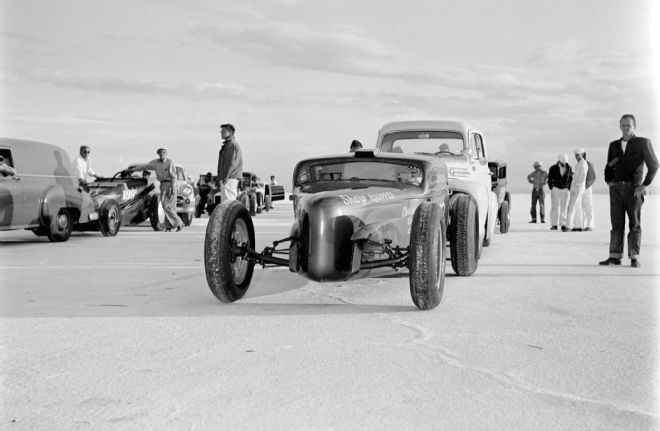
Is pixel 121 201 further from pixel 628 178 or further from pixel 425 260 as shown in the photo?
pixel 425 260

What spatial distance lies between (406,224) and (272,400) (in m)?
3.68

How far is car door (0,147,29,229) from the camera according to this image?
1203cm

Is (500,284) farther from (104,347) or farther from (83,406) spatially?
(83,406)

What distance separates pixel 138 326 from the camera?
18.8 feet

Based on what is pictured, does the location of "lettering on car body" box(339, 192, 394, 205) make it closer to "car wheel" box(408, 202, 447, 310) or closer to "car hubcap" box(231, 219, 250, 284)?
"car wheel" box(408, 202, 447, 310)

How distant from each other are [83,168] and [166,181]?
6.81ft

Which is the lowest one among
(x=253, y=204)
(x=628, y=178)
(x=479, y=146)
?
(x=253, y=204)

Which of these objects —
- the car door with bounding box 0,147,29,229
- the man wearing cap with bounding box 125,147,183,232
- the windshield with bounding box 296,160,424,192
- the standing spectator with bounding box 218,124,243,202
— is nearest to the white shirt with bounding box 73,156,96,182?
the man wearing cap with bounding box 125,147,183,232

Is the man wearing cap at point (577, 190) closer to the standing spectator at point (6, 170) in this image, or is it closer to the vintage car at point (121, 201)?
the vintage car at point (121, 201)

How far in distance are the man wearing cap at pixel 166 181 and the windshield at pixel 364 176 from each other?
8481mm

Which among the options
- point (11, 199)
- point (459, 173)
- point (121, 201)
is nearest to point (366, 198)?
point (459, 173)

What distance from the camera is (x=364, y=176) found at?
26.1 feet

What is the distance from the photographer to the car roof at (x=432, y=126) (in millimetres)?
11817

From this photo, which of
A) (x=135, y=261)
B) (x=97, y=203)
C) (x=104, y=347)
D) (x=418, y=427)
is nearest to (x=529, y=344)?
(x=418, y=427)
